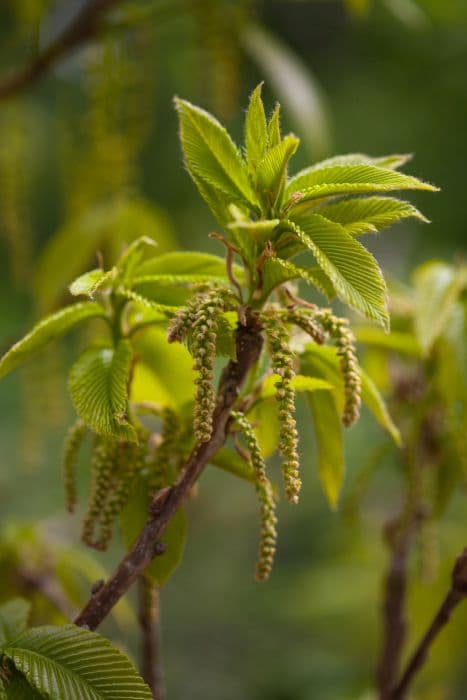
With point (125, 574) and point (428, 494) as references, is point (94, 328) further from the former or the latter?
point (125, 574)

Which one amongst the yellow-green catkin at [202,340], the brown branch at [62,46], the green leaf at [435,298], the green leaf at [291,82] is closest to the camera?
the yellow-green catkin at [202,340]

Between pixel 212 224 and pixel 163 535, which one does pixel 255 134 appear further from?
pixel 212 224

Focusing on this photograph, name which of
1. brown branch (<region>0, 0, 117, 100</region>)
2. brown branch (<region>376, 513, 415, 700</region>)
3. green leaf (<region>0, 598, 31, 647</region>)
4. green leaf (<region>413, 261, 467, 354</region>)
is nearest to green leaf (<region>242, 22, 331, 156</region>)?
brown branch (<region>0, 0, 117, 100</region>)

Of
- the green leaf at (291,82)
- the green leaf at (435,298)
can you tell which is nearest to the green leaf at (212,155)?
the green leaf at (435,298)

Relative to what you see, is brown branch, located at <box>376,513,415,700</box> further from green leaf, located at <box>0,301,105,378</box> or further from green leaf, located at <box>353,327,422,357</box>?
green leaf, located at <box>0,301,105,378</box>

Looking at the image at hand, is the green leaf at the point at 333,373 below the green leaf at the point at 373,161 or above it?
below

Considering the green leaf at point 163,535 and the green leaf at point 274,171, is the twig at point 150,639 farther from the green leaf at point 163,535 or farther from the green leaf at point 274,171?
the green leaf at point 274,171

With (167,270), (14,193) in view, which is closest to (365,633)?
(14,193)
